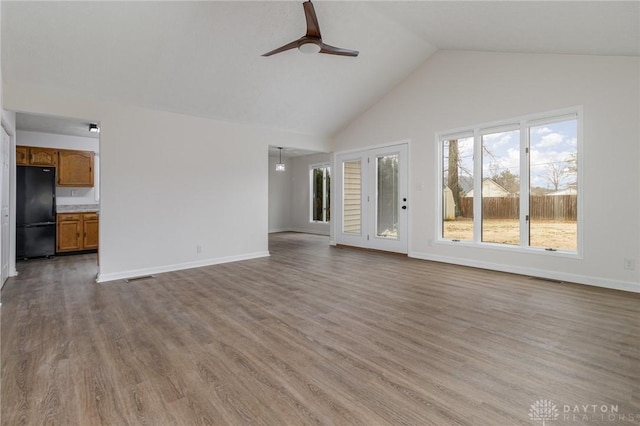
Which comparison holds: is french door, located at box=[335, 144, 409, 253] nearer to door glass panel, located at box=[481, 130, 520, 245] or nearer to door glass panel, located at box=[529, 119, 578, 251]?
door glass panel, located at box=[481, 130, 520, 245]

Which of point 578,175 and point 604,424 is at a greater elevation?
point 578,175

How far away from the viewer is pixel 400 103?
618 centimetres

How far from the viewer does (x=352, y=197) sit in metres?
7.38

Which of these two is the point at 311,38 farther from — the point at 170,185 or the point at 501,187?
the point at 501,187

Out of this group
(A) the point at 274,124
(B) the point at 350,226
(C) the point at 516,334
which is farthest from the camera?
(B) the point at 350,226

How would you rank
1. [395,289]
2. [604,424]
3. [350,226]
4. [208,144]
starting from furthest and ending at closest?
1. [350,226]
2. [208,144]
3. [395,289]
4. [604,424]

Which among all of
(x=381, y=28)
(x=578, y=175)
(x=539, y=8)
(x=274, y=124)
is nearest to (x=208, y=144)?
(x=274, y=124)

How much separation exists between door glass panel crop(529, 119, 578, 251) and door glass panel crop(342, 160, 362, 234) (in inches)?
135

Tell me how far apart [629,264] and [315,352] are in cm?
406

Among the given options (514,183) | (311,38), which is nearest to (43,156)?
(311,38)

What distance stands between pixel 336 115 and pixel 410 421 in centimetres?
597

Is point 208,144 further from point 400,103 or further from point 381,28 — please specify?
point 400,103

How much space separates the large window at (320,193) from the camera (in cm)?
1006

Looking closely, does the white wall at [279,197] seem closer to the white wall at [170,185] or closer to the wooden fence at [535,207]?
the white wall at [170,185]
